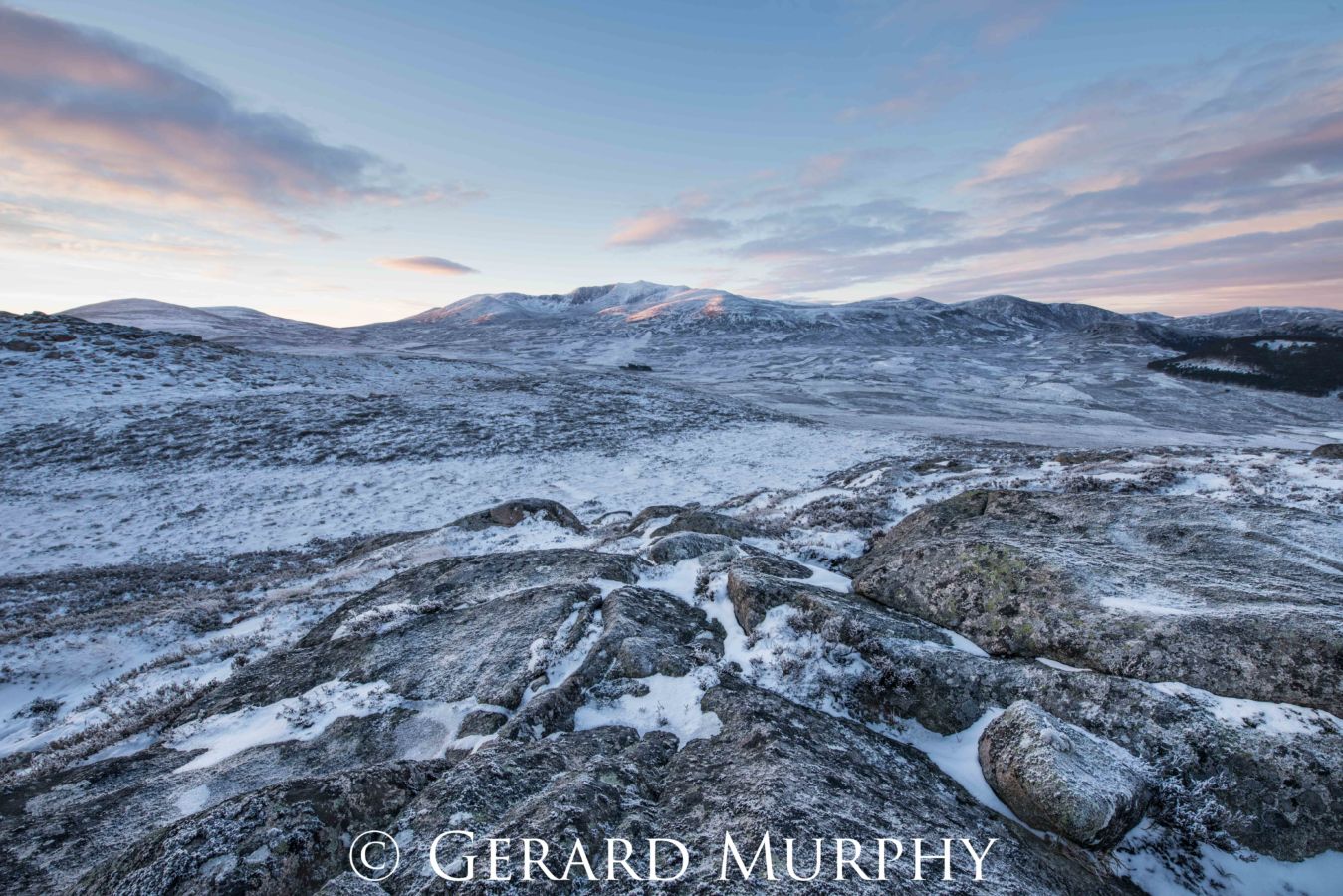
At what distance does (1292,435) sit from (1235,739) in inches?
2328

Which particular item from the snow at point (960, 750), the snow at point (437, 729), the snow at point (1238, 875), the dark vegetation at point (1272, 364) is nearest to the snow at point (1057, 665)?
the snow at point (960, 750)

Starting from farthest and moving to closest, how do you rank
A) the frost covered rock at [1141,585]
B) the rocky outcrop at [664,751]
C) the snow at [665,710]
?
the snow at [665,710]
the frost covered rock at [1141,585]
the rocky outcrop at [664,751]

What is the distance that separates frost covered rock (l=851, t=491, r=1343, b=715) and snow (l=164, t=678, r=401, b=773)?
719 cm

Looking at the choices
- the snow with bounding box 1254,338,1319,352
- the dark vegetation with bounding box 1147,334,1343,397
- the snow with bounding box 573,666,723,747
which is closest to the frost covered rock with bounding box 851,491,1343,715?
the snow with bounding box 573,666,723,747

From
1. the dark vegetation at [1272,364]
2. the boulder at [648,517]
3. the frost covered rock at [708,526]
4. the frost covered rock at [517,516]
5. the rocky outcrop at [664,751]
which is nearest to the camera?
the rocky outcrop at [664,751]

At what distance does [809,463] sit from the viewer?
30734 mm

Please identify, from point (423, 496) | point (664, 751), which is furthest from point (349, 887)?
point (423, 496)

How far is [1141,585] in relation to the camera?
6867 millimetres

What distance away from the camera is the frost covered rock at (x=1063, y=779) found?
425cm

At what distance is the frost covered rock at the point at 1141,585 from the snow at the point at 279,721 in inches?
283

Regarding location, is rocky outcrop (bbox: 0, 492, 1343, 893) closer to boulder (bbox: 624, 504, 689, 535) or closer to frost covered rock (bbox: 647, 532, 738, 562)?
frost covered rock (bbox: 647, 532, 738, 562)

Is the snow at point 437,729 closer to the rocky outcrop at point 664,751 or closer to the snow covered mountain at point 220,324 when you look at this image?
the rocky outcrop at point 664,751

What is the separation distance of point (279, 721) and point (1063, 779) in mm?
8422

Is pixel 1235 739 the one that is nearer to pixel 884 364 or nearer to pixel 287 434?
pixel 287 434
